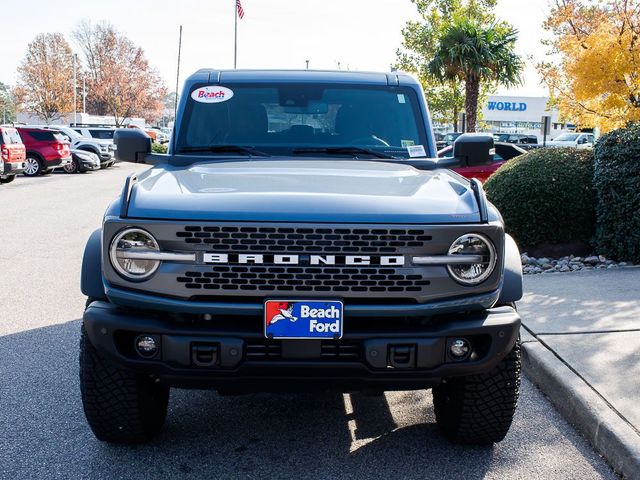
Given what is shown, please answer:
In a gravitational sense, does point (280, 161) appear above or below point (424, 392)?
above

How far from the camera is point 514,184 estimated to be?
31.1 feet

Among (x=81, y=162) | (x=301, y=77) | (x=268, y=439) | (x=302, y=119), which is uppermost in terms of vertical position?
(x=301, y=77)

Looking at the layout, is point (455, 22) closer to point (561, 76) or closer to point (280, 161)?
point (561, 76)

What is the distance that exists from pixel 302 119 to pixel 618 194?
17.0 feet

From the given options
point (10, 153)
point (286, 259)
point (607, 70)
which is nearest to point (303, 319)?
point (286, 259)

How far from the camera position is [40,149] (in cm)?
2742

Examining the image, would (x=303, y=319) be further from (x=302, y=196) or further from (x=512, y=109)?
(x=512, y=109)

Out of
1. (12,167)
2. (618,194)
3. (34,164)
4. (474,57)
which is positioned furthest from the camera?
(474,57)

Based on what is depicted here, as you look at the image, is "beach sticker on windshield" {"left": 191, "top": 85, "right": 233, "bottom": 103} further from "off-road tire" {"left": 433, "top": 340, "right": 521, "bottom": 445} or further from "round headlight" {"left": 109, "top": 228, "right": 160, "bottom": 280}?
"off-road tire" {"left": 433, "top": 340, "right": 521, "bottom": 445}

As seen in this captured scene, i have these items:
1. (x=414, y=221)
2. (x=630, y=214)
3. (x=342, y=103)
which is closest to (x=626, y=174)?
(x=630, y=214)

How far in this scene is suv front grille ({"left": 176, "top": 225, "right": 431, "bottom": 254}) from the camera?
3279 mm

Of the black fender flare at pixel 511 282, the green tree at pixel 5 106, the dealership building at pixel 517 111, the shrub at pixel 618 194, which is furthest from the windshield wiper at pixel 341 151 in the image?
the green tree at pixel 5 106

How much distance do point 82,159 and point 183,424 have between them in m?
28.8

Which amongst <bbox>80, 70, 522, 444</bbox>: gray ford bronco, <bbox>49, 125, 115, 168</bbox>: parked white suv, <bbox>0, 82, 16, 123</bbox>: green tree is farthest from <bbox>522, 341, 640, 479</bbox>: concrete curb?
<bbox>0, 82, 16, 123</bbox>: green tree
